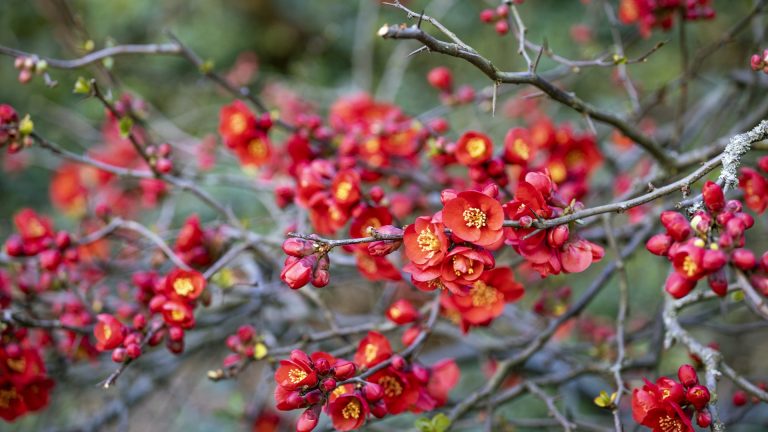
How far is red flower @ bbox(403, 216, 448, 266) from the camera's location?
980 mm

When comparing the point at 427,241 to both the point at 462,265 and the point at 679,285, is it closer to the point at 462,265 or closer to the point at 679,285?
the point at 462,265

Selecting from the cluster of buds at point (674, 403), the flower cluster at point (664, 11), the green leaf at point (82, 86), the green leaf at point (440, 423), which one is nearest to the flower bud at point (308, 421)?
the green leaf at point (440, 423)

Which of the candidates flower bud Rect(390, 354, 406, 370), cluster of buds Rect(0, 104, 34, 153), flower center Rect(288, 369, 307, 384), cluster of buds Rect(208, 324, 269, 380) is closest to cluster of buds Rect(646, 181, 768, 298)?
flower bud Rect(390, 354, 406, 370)

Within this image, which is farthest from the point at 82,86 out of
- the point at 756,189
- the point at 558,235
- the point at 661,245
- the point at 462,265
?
the point at 756,189

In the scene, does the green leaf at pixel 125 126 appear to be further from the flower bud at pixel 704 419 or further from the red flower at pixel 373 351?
the flower bud at pixel 704 419

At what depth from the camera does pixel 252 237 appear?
159 centimetres

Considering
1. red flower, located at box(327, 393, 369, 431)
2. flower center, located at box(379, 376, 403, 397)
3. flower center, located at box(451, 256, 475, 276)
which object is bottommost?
flower center, located at box(379, 376, 403, 397)

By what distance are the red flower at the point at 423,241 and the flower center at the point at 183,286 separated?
58 cm

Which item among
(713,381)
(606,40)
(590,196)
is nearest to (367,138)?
(590,196)

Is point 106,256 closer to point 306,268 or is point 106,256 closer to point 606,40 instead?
point 306,268

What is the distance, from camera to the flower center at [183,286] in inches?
52.4

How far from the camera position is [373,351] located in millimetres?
1239

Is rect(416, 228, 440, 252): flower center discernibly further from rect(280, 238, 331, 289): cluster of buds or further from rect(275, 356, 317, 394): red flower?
rect(275, 356, 317, 394): red flower

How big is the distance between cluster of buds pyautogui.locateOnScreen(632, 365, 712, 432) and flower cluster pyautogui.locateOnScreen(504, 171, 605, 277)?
26cm
